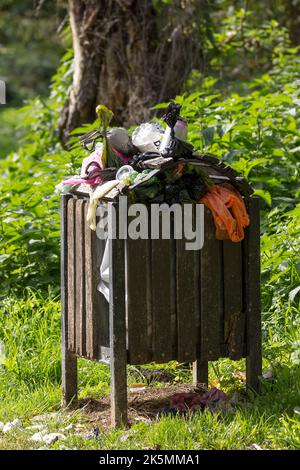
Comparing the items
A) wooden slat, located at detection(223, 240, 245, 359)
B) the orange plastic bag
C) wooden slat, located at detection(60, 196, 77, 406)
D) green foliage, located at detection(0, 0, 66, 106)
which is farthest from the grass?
green foliage, located at detection(0, 0, 66, 106)

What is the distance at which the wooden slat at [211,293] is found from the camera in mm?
4348

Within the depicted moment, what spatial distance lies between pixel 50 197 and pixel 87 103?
1.97 meters

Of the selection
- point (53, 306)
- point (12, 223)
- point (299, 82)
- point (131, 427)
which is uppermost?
point (299, 82)

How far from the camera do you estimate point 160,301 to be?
4254 millimetres

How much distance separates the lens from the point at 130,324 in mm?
4199

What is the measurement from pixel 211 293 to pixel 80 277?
0.67 meters

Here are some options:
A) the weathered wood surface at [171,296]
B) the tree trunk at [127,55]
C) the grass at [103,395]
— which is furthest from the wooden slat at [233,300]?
the tree trunk at [127,55]

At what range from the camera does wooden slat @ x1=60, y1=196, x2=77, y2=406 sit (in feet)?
15.4

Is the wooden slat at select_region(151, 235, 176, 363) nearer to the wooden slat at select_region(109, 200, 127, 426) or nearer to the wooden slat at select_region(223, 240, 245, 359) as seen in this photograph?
the wooden slat at select_region(109, 200, 127, 426)

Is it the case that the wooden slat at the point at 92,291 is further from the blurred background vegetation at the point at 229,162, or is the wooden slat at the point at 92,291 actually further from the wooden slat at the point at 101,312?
the blurred background vegetation at the point at 229,162

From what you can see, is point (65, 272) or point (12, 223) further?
point (12, 223)

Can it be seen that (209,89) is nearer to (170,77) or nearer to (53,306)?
(170,77)

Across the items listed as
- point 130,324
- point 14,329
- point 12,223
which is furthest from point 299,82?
point 130,324

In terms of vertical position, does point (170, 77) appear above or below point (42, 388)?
above
